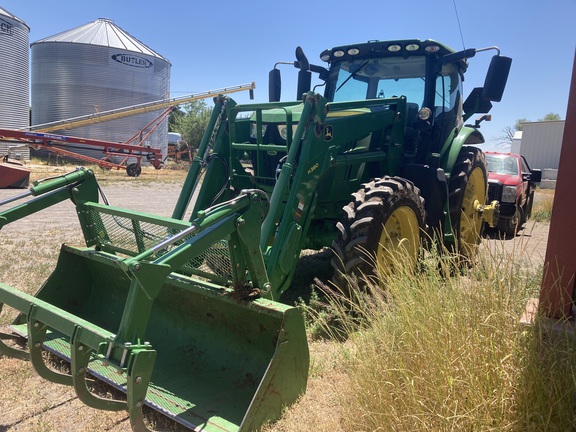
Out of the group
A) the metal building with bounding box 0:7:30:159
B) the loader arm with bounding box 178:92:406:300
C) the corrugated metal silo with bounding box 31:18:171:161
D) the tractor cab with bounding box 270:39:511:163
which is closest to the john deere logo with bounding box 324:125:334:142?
the loader arm with bounding box 178:92:406:300

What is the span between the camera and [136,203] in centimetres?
1326

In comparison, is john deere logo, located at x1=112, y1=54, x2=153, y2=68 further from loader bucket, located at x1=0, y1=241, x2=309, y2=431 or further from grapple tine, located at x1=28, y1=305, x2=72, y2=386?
grapple tine, located at x1=28, y1=305, x2=72, y2=386

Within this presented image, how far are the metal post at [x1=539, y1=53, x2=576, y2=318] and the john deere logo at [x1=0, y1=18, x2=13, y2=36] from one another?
2699 cm

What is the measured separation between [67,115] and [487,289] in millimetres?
29358

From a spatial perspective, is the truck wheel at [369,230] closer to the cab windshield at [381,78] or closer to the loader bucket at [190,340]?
the loader bucket at [190,340]

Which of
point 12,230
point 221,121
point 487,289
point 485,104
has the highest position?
point 485,104

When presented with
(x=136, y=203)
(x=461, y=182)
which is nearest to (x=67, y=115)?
(x=136, y=203)

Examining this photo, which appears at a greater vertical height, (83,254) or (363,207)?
(363,207)

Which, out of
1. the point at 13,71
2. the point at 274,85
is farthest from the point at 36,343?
the point at 13,71

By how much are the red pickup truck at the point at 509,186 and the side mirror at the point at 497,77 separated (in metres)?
3.80

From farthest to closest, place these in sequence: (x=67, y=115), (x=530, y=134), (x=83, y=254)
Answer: (x=530, y=134), (x=67, y=115), (x=83, y=254)

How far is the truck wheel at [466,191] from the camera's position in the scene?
589 centimetres

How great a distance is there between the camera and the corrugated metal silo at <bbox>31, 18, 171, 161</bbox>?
27.6 metres

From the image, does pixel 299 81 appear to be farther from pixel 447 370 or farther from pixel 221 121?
pixel 447 370
